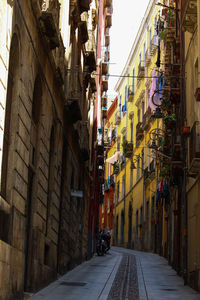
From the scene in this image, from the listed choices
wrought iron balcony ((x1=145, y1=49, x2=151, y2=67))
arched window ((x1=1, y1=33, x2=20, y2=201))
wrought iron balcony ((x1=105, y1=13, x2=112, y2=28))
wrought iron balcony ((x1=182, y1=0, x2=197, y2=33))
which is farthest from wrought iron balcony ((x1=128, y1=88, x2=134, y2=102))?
arched window ((x1=1, y1=33, x2=20, y2=201))

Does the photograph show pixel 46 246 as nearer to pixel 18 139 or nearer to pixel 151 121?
pixel 18 139

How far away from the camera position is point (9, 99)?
36.1ft

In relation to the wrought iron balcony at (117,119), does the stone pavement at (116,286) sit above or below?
below

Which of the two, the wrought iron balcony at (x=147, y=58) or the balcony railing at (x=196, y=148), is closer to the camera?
the balcony railing at (x=196, y=148)

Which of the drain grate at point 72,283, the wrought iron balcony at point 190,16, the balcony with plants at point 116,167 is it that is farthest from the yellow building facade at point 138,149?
the drain grate at point 72,283

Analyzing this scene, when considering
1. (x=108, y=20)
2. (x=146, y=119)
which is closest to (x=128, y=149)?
(x=146, y=119)

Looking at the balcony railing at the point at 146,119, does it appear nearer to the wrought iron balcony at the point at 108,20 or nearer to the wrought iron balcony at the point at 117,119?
the wrought iron balcony at the point at 108,20

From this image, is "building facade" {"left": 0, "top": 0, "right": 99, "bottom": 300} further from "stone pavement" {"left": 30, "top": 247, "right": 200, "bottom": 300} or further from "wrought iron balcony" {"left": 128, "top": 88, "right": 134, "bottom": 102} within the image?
"wrought iron balcony" {"left": 128, "top": 88, "right": 134, "bottom": 102}

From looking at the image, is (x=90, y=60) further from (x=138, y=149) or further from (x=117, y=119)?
(x=117, y=119)

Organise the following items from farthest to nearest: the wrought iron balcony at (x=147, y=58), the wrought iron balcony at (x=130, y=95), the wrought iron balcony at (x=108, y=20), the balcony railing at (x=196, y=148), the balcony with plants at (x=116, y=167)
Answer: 1. the balcony with plants at (x=116, y=167)
2. the wrought iron balcony at (x=130, y=95)
3. the wrought iron balcony at (x=108, y=20)
4. the wrought iron balcony at (x=147, y=58)
5. the balcony railing at (x=196, y=148)

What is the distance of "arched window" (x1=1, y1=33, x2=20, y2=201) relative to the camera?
10.7 m

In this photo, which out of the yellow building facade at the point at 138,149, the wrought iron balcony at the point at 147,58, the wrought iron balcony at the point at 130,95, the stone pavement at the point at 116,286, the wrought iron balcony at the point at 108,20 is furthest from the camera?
the wrought iron balcony at the point at 130,95

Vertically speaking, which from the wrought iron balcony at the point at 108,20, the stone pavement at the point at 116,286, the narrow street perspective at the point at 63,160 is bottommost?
the stone pavement at the point at 116,286

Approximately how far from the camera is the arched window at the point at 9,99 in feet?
35.0
